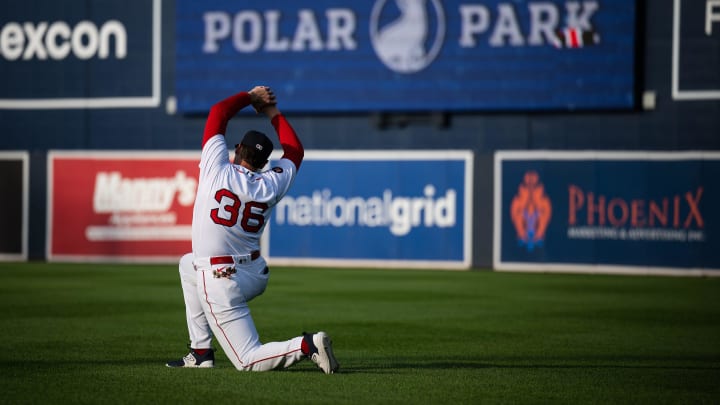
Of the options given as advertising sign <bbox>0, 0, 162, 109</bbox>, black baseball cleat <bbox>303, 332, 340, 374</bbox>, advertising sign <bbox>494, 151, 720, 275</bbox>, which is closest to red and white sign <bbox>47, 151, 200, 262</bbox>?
advertising sign <bbox>0, 0, 162, 109</bbox>

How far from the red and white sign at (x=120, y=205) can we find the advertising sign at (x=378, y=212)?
2.19 meters

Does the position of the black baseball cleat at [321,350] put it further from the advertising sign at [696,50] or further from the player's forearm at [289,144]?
the advertising sign at [696,50]

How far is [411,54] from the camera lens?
2562cm

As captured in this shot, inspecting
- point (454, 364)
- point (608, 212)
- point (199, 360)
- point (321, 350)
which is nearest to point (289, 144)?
point (321, 350)

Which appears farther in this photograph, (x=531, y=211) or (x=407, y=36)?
(x=407, y=36)

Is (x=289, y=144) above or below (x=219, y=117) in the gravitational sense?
below

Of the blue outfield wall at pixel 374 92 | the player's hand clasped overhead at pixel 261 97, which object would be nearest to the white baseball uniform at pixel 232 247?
the player's hand clasped overhead at pixel 261 97

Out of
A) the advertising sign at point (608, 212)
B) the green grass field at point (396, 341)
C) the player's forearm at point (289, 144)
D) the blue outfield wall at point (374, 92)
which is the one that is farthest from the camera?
the blue outfield wall at point (374, 92)

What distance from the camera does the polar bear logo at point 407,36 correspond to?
25.5 m

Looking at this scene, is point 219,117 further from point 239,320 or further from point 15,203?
point 15,203

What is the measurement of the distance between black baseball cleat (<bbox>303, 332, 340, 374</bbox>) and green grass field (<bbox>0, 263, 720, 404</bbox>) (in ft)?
0.42

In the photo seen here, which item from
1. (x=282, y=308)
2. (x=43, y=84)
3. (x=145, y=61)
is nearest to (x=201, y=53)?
(x=145, y=61)

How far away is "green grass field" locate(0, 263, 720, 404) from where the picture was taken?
26.0 feet

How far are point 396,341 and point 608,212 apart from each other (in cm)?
1342
